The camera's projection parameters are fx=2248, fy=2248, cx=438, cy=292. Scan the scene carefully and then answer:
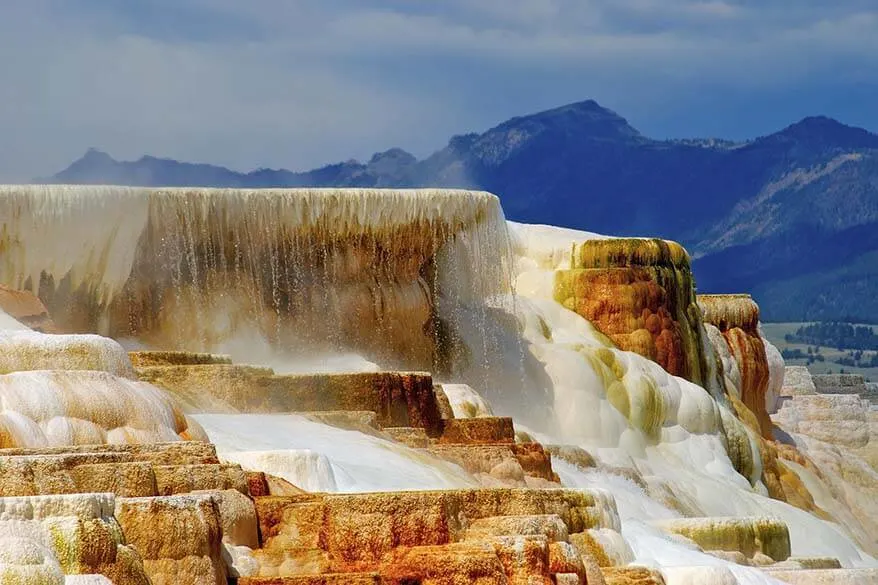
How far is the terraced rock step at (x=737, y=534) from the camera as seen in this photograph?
24.8 metres

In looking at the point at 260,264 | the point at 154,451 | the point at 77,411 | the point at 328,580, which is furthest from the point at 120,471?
the point at 260,264

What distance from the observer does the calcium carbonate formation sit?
54.7 feet

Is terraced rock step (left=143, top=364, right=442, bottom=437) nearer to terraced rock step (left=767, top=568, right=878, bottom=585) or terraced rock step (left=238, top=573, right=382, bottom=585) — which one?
terraced rock step (left=767, top=568, right=878, bottom=585)

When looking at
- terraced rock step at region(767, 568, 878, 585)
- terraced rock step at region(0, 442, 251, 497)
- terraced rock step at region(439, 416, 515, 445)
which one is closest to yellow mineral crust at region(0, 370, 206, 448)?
terraced rock step at region(0, 442, 251, 497)

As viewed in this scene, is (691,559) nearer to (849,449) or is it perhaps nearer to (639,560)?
(639,560)

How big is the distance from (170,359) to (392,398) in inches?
109

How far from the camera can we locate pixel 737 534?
2547cm

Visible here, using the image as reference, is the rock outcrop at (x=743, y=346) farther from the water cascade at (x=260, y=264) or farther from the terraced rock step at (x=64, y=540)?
the terraced rock step at (x=64, y=540)

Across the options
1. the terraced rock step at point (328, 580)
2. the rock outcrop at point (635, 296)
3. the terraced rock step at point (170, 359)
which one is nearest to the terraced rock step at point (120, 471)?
the terraced rock step at point (328, 580)

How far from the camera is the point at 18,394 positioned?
18.1 m

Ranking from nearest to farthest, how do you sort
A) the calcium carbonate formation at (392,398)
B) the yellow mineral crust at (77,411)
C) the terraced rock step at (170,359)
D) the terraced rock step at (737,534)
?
the calcium carbonate formation at (392,398)
the yellow mineral crust at (77,411)
the terraced rock step at (737,534)
the terraced rock step at (170,359)

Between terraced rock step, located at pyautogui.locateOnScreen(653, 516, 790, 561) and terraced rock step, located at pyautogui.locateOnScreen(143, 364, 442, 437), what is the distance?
11.2ft

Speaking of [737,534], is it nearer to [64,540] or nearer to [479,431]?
[479,431]

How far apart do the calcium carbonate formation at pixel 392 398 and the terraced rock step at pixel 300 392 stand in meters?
0.04
